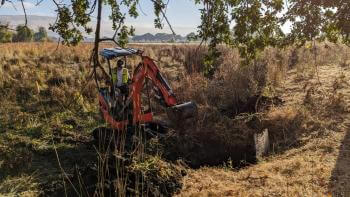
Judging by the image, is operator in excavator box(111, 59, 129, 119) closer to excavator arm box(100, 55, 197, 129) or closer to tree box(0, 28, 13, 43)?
excavator arm box(100, 55, 197, 129)

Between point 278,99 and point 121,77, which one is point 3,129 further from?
point 278,99

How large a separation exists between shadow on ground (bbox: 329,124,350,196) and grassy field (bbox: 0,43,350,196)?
0.05 ft

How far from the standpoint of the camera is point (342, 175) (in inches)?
303

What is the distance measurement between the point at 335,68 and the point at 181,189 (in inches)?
401

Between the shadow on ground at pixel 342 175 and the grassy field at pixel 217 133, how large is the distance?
2 cm

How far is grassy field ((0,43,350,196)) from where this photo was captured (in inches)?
303

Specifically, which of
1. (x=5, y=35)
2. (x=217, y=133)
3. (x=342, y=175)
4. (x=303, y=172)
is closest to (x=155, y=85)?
(x=217, y=133)

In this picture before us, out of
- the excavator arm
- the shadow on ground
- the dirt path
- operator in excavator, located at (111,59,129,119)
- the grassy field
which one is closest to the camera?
the shadow on ground

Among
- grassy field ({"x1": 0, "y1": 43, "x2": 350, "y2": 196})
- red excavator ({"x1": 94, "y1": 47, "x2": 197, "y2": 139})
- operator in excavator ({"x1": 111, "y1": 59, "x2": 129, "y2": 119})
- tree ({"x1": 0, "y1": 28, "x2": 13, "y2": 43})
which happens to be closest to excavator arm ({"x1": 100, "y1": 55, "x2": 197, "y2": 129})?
red excavator ({"x1": 94, "y1": 47, "x2": 197, "y2": 139})

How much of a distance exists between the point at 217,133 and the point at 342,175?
3.86m

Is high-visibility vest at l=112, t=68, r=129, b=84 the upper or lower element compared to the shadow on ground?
upper

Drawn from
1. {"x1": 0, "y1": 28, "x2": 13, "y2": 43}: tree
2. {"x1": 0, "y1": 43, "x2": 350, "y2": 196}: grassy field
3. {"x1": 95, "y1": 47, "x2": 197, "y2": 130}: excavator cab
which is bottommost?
{"x1": 0, "y1": 43, "x2": 350, "y2": 196}: grassy field

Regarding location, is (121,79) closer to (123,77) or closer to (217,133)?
(123,77)

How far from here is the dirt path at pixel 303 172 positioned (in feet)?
24.0
